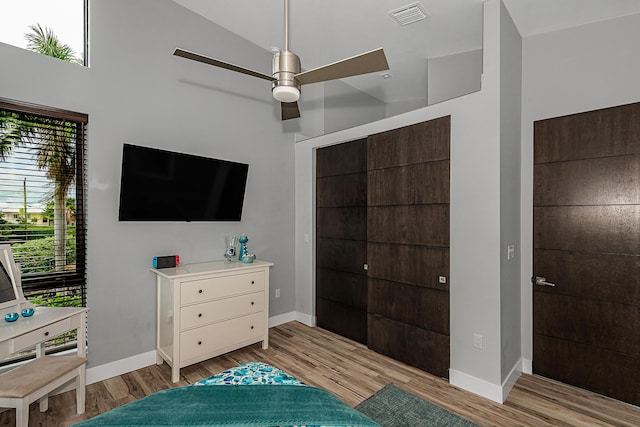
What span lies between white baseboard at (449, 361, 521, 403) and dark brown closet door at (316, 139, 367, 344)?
1046 millimetres

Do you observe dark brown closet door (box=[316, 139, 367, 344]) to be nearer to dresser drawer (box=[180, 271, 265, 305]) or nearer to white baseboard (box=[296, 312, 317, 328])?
white baseboard (box=[296, 312, 317, 328])

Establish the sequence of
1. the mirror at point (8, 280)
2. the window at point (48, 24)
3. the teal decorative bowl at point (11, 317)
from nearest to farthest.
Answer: the teal decorative bowl at point (11, 317) < the mirror at point (8, 280) < the window at point (48, 24)

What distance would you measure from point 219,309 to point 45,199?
63.7 inches

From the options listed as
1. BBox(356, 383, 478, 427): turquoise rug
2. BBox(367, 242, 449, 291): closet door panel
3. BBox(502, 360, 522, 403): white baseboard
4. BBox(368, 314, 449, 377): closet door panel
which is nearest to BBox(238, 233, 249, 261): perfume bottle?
BBox(367, 242, 449, 291): closet door panel

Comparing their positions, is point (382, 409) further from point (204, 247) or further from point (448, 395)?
point (204, 247)

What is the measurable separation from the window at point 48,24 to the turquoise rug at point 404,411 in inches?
140

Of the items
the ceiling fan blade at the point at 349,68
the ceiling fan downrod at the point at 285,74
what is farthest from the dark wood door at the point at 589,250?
the ceiling fan downrod at the point at 285,74

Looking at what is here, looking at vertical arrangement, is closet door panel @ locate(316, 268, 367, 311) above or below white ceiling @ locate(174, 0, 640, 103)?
below

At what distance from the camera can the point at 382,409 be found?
2.34 metres

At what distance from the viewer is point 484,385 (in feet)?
8.21

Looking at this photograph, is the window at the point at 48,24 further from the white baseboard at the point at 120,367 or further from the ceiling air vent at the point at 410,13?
the ceiling air vent at the point at 410,13

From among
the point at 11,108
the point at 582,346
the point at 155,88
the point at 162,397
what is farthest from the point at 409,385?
the point at 11,108

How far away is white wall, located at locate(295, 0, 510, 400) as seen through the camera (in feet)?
8.14

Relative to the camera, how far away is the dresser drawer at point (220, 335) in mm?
2740
